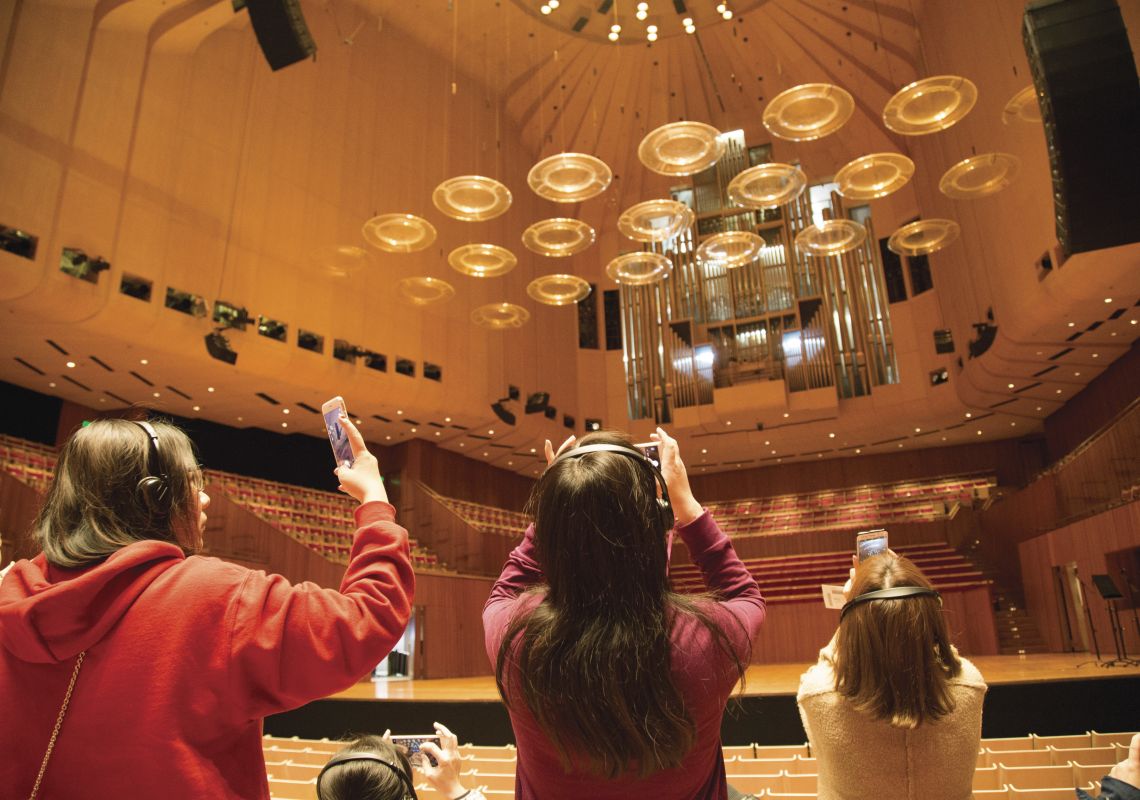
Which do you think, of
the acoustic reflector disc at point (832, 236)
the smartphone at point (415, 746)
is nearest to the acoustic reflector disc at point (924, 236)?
the acoustic reflector disc at point (832, 236)

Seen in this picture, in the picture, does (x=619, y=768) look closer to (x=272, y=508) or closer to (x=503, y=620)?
(x=503, y=620)

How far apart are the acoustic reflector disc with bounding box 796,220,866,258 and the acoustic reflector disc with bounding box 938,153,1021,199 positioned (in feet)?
5.99

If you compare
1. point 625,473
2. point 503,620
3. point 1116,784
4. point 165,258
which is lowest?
point 1116,784

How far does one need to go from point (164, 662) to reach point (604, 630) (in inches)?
23.1

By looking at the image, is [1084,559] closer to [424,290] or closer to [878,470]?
[878,470]

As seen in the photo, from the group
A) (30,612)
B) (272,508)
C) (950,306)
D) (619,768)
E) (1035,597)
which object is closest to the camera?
(30,612)

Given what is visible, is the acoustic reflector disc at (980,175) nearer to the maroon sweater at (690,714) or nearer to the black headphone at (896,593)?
the black headphone at (896,593)

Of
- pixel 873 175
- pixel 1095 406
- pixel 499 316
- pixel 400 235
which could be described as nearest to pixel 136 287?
pixel 400 235

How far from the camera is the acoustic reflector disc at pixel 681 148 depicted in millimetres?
9469

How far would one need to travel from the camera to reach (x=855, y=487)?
2055cm

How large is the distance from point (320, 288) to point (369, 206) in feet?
6.47

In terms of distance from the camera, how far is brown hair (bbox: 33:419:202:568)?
3.70 feet

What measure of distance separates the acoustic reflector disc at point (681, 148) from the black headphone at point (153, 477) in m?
8.93

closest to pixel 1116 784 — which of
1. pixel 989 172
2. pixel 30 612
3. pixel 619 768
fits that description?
pixel 619 768
